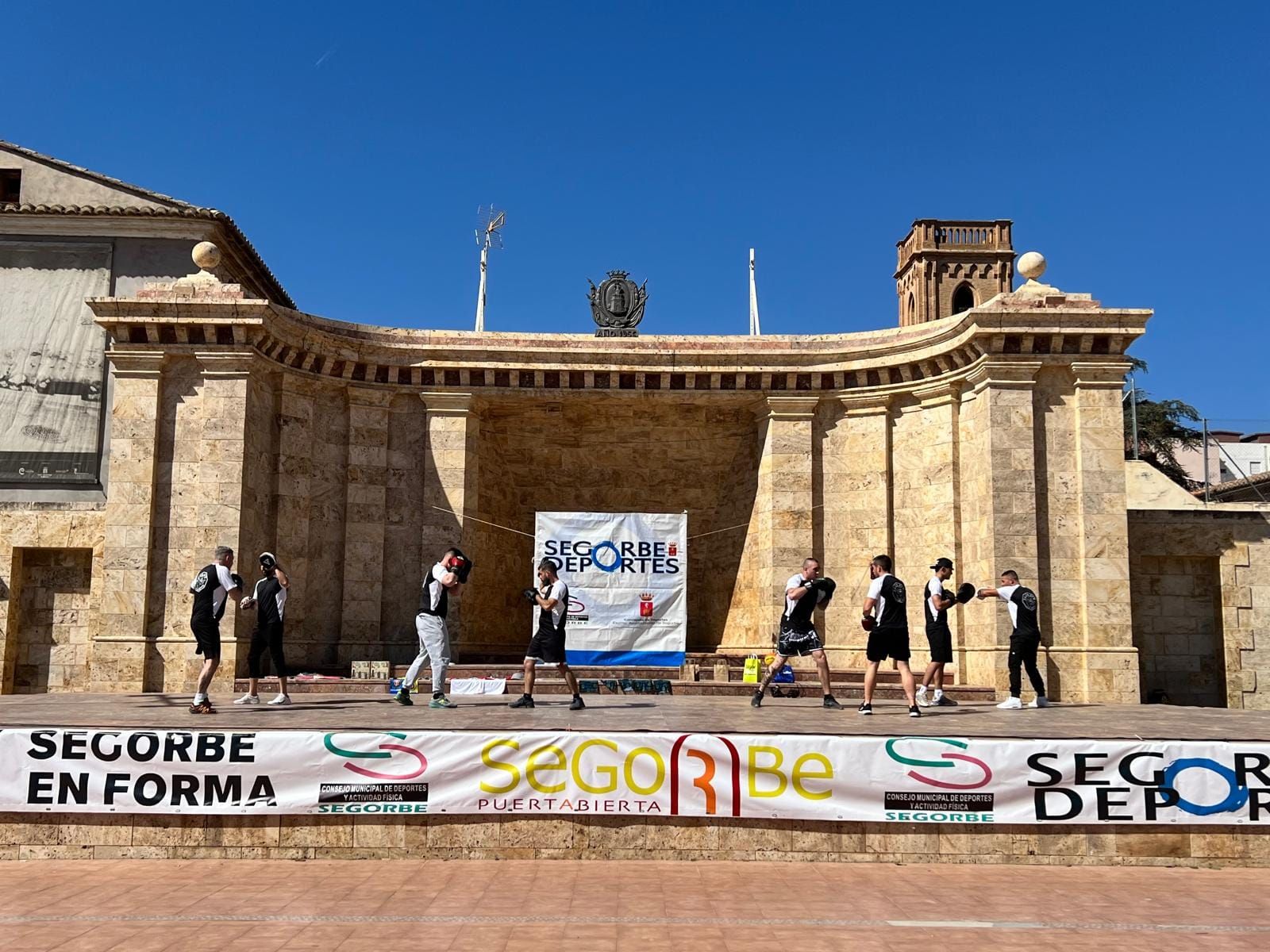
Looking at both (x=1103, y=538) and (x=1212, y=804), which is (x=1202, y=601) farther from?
(x=1212, y=804)

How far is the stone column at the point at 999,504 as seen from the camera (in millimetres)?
17797

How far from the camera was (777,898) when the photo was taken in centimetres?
761

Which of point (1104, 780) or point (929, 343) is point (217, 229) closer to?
point (929, 343)

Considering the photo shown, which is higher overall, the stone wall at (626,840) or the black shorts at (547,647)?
the black shorts at (547,647)

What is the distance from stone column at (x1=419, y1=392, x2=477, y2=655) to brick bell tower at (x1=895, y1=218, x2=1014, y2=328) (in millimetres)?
34111

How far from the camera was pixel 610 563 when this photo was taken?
19719 millimetres

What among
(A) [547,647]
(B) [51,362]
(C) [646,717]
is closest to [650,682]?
(A) [547,647]

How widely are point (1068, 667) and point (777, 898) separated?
11606mm

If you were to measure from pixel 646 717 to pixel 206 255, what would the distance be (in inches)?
478

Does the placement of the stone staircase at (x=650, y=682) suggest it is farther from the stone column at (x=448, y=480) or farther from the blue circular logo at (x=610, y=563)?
the stone column at (x=448, y=480)

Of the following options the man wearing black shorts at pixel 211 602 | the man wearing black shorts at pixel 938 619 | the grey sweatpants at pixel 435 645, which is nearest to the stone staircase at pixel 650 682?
the man wearing black shorts at pixel 938 619

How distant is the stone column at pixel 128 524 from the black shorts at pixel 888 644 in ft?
38.8

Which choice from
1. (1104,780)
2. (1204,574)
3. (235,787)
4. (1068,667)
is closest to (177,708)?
(235,787)

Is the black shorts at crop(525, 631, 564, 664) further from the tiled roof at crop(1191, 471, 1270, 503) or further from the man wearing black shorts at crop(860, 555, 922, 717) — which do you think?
the tiled roof at crop(1191, 471, 1270, 503)
